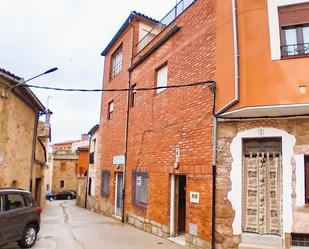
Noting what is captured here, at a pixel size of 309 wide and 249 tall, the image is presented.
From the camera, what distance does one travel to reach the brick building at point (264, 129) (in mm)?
8133

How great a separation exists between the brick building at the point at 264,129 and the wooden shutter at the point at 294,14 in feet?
0.07

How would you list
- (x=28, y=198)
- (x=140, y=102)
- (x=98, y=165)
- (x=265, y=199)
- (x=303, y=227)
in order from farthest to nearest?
(x=98, y=165) → (x=140, y=102) → (x=28, y=198) → (x=265, y=199) → (x=303, y=227)

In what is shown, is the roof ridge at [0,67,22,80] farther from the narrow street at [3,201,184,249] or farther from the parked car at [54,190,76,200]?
the parked car at [54,190,76,200]

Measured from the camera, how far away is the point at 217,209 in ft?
29.8

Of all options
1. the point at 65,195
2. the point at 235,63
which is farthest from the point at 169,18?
the point at 65,195

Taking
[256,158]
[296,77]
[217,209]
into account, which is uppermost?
[296,77]

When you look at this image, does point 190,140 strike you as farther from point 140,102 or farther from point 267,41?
point 140,102

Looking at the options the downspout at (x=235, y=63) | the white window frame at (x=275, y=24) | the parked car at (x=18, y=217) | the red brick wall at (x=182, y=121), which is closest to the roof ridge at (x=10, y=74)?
the parked car at (x=18, y=217)

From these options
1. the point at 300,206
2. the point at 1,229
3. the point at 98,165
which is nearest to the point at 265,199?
the point at 300,206

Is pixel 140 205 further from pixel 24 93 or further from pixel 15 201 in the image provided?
pixel 24 93

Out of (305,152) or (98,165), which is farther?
(98,165)

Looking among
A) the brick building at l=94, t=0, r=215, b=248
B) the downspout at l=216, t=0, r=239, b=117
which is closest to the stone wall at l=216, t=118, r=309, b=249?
the brick building at l=94, t=0, r=215, b=248

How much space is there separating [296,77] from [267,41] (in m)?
1.14

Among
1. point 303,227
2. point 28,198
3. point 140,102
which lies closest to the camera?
point 303,227
